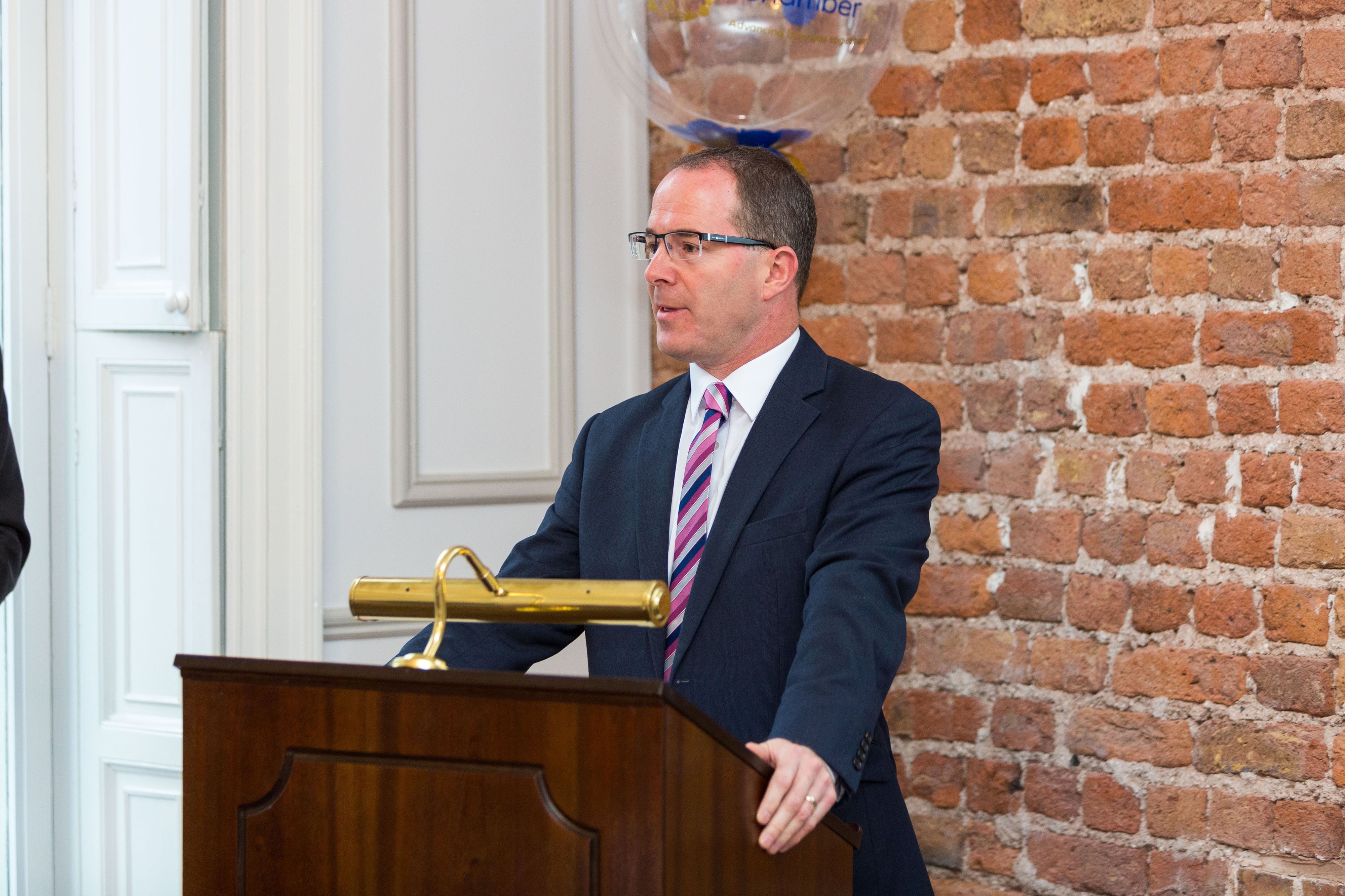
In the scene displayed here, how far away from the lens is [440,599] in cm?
98

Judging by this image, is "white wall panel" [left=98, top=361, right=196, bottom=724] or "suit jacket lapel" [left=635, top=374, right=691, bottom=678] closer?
"suit jacket lapel" [left=635, top=374, right=691, bottom=678]

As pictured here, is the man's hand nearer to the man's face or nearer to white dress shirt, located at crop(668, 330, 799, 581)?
white dress shirt, located at crop(668, 330, 799, 581)

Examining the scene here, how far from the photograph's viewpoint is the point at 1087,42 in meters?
2.20

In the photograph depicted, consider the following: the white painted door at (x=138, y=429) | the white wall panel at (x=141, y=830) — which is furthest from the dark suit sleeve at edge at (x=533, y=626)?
the white wall panel at (x=141, y=830)

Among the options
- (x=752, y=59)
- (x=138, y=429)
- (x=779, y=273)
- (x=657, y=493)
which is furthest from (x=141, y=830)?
(x=752, y=59)

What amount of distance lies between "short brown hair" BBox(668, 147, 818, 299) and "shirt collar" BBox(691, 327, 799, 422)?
0.09m

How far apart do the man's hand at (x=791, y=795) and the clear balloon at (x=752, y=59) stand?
137 cm

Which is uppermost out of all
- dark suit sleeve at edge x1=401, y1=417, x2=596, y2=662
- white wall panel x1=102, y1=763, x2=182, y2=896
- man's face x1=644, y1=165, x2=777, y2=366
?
man's face x1=644, y1=165, x2=777, y2=366

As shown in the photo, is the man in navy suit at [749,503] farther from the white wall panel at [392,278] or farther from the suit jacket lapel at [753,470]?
the white wall panel at [392,278]

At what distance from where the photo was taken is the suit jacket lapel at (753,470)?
1.40 m

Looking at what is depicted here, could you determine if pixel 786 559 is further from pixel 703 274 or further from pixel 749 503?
pixel 703 274

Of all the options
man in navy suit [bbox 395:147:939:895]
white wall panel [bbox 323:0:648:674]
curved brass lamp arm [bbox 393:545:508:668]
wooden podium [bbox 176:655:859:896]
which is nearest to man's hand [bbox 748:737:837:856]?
wooden podium [bbox 176:655:859:896]

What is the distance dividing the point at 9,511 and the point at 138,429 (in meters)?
0.49

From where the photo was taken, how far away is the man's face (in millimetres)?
1524
